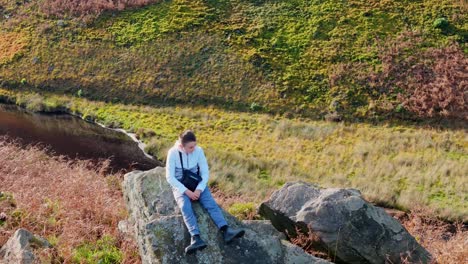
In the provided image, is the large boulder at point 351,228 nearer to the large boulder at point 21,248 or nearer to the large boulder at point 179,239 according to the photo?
the large boulder at point 179,239

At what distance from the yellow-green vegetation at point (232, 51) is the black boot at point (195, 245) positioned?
26.9m

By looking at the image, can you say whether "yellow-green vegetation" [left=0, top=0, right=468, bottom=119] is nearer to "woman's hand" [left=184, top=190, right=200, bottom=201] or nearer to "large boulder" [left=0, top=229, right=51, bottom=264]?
"woman's hand" [left=184, top=190, right=200, bottom=201]

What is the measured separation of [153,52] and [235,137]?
16.6 meters

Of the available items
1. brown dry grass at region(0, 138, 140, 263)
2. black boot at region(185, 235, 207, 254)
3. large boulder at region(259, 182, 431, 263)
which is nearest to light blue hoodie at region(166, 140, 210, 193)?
black boot at region(185, 235, 207, 254)

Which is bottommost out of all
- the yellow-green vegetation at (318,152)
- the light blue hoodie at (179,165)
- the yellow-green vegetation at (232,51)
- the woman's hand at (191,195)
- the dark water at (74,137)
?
the dark water at (74,137)

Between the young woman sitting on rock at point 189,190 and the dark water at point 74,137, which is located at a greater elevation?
the young woman sitting on rock at point 189,190

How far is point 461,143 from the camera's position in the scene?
95.1 ft

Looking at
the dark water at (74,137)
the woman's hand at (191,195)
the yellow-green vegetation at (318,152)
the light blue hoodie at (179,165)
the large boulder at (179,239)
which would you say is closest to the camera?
the large boulder at (179,239)

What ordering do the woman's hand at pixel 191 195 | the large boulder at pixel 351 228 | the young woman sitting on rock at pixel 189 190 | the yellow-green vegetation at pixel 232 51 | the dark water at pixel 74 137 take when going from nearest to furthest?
the young woman sitting on rock at pixel 189 190 < the woman's hand at pixel 191 195 < the large boulder at pixel 351 228 < the dark water at pixel 74 137 < the yellow-green vegetation at pixel 232 51

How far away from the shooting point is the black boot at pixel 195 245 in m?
9.28

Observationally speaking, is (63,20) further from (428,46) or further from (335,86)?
(428,46)

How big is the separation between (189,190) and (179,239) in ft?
4.02

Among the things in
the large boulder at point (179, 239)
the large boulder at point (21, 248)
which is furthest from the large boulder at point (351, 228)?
the large boulder at point (21, 248)

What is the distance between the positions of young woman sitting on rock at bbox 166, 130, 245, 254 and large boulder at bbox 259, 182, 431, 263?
316 cm
